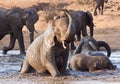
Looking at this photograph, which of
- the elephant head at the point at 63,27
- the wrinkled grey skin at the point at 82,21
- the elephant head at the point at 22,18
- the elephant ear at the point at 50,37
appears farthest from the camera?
the wrinkled grey skin at the point at 82,21


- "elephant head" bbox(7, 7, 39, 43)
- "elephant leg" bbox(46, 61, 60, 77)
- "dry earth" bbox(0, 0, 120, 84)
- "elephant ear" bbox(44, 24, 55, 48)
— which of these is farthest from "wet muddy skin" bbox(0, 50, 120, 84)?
"dry earth" bbox(0, 0, 120, 84)

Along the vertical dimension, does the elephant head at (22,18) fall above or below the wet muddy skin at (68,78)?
below

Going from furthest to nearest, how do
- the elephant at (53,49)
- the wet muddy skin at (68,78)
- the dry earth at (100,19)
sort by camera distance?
the dry earth at (100,19)
the wet muddy skin at (68,78)
the elephant at (53,49)

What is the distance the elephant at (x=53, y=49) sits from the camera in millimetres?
10555

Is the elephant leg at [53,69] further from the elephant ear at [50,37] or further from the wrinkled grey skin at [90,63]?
the wrinkled grey skin at [90,63]

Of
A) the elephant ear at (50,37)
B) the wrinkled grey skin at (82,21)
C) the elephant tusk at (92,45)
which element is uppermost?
the elephant ear at (50,37)

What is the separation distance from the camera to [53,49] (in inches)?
433

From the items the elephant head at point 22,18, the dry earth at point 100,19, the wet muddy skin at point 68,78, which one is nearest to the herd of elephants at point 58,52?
the wet muddy skin at point 68,78

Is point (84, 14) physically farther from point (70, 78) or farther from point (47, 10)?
point (47, 10)

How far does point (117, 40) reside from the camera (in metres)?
26.0

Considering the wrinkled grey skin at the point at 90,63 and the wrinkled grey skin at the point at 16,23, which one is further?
the wrinkled grey skin at the point at 16,23

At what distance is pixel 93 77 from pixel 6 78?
189 cm

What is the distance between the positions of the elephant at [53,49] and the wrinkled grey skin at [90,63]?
1548 mm

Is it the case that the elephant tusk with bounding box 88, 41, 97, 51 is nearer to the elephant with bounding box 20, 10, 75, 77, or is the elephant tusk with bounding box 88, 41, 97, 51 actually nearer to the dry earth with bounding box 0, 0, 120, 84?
the elephant with bounding box 20, 10, 75, 77
